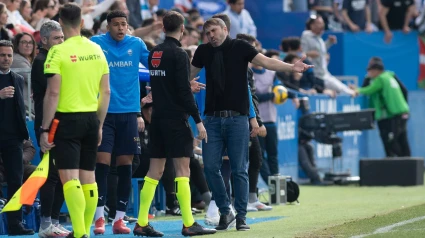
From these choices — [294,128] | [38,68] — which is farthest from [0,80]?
[294,128]

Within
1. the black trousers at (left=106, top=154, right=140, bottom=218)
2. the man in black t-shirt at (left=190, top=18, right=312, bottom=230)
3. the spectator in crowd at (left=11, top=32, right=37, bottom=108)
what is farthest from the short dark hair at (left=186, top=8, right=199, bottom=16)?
the man in black t-shirt at (left=190, top=18, right=312, bottom=230)

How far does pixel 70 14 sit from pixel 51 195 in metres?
2.26

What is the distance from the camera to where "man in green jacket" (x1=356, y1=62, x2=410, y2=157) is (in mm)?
21156

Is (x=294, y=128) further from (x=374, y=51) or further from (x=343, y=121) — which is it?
(x=374, y=51)

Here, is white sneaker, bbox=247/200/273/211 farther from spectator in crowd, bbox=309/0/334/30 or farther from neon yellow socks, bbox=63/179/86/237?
spectator in crowd, bbox=309/0/334/30

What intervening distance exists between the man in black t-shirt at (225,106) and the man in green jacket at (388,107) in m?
10.1

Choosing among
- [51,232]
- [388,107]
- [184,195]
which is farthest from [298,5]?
[51,232]

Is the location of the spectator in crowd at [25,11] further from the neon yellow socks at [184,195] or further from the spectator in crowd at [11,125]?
the neon yellow socks at [184,195]

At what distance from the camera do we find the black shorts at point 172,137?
10758mm

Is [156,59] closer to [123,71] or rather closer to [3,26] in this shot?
[123,71]

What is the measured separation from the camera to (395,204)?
14.4 m

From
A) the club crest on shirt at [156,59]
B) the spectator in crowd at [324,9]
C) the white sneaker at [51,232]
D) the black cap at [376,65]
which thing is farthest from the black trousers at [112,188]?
the spectator in crowd at [324,9]

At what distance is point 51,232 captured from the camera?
11.0m

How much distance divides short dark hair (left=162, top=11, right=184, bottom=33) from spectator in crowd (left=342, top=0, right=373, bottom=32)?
541 inches
